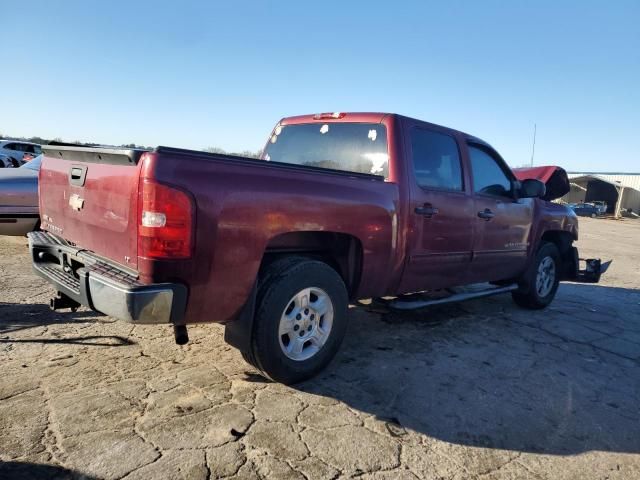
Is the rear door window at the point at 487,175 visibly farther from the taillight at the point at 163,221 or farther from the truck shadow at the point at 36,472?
the truck shadow at the point at 36,472

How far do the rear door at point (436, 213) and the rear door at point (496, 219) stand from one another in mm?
227

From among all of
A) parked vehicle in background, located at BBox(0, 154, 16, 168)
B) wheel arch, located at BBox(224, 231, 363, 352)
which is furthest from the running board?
parked vehicle in background, located at BBox(0, 154, 16, 168)

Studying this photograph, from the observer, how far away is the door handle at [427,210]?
160 inches

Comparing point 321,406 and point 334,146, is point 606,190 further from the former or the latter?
point 321,406

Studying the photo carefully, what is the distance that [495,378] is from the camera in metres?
3.85

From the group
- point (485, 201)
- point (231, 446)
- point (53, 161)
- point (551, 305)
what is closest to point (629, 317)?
point (551, 305)

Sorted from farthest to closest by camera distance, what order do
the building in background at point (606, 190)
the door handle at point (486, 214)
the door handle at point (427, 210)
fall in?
the building in background at point (606, 190), the door handle at point (486, 214), the door handle at point (427, 210)

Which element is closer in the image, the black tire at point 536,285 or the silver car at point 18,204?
the black tire at point 536,285

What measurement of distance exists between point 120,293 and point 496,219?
3890 millimetres

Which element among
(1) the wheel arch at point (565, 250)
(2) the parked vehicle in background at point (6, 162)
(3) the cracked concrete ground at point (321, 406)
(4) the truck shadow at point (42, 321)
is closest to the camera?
(3) the cracked concrete ground at point (321, 406)

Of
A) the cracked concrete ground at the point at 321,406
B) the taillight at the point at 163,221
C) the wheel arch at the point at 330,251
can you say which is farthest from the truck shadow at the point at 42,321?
the taillight at the point at 163,221

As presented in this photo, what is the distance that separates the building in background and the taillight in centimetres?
4700

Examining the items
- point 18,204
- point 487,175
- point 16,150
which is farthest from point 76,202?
point 16,150

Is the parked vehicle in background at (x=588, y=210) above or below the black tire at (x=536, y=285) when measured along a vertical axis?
below
